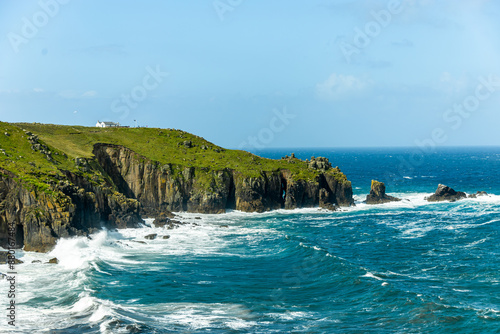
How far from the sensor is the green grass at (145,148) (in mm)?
94250

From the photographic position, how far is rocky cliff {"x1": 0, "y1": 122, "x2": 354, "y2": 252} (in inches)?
2901

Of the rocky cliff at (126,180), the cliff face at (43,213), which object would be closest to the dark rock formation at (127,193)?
the cliff face at (43,213)

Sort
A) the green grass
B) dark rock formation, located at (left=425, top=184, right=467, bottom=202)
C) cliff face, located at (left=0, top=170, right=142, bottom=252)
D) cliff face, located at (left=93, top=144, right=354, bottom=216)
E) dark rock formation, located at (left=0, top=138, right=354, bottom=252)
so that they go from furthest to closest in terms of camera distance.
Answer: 1. dark rock formation, located at (left=425, top=184, right=467, bottom=202)
2. cliff face, located at (left=93, top=144, right=354, bottom=216)
3. the green grass
4. dark rock formation, located at (left=0, top=138, right=354, bottom=252)
5. cliff face, located at (left=0, top=170, right=142, bottom=252)

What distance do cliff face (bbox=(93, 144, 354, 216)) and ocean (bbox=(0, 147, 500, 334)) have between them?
12.0m

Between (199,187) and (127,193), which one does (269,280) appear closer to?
(199,187)

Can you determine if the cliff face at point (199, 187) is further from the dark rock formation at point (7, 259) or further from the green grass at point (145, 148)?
the dark rock formation at point (7, 259)

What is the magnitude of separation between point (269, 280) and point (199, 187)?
5163cm

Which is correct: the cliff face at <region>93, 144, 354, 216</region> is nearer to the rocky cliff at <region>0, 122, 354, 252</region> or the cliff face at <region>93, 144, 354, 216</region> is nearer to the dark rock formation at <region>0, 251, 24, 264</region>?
the rocky cliff at <region>0, 122, 354, 252</region>

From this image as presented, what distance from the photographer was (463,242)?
78.5 m

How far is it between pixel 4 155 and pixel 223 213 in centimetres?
4409

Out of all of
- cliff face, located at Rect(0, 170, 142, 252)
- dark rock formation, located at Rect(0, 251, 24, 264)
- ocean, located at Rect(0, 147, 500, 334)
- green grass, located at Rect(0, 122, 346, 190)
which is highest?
green grass, located at Rect(0, 122, 346, 190)

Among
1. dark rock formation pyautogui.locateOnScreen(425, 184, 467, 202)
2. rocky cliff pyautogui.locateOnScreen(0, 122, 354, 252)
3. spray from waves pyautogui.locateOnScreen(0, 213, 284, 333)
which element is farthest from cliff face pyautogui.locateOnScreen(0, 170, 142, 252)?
dark rock formation pyautogui.locateOnScreen(425, 184, 467, 202)

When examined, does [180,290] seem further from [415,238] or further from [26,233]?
[415,238]

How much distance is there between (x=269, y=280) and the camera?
59062 millimetres
